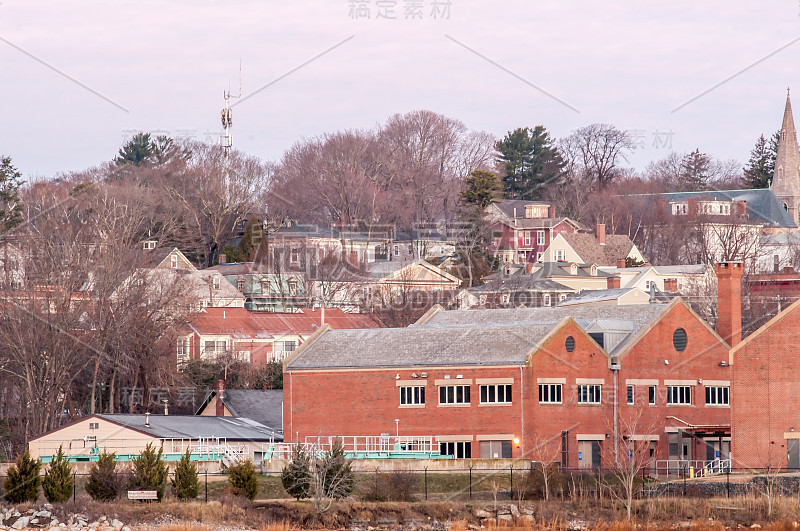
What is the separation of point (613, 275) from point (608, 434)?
2362 inches

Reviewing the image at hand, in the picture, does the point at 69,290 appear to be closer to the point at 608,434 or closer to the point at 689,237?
the point at 608,434

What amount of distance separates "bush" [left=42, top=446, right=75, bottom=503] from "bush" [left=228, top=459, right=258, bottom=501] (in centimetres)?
564

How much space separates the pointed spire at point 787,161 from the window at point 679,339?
113035mm

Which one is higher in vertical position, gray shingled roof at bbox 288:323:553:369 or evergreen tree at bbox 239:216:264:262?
evergreen tree at bbox 239:216:264:262

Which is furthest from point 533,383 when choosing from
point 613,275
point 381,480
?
point 613,275

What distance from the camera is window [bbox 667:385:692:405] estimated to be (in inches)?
2508

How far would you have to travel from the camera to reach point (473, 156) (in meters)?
165

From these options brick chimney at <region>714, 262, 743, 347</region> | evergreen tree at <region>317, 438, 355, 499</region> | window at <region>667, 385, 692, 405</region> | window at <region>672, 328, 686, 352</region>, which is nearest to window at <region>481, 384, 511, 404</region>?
window at <region>667, 385, 692, 405</region>

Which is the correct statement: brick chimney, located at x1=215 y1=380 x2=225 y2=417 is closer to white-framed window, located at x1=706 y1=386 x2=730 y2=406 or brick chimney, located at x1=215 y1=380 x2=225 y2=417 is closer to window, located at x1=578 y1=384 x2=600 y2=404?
window, located at x1=578 y1=384 x2=600 y2=404

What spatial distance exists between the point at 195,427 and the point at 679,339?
22.5 meters

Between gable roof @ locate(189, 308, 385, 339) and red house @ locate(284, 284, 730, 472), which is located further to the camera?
gable roof @ locate(189, 308, 385, 339)

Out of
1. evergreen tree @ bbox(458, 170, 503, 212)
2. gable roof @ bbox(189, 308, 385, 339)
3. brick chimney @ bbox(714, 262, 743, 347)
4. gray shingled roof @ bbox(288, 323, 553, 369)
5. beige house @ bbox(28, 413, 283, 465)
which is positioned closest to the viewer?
beige house @ bbox(28, 413, 283, 465)

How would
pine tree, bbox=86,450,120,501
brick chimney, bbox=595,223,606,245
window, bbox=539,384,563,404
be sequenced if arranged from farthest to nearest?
brick chimney, bbox=595,223,606,245 < window, bbox=539,384,563,404 < pine tree, bbox=86,450,120,501

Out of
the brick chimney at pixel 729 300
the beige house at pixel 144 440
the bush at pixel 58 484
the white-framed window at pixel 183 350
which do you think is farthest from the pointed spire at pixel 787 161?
the bush at pixel 58 484
